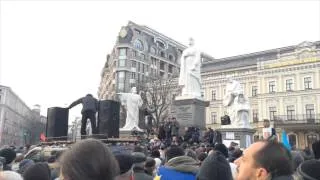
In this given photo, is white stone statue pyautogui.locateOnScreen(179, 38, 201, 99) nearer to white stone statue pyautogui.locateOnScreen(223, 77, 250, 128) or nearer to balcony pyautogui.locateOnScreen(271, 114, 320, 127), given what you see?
white stone statue pyautogui.locateOnScreen(223, 77, 250, 128)

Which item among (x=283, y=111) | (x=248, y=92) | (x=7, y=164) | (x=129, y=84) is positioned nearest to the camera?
(x=7, y=164)

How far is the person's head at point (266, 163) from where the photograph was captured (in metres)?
2.54

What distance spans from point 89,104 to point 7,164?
5.95 m

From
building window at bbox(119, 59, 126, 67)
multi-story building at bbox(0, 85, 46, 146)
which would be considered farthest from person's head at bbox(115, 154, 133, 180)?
multi-story building at bbox(0, 85, 46, 146)

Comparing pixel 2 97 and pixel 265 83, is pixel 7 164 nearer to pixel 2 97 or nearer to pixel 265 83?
pixel 265 83

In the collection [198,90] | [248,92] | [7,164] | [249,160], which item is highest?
[248,92]

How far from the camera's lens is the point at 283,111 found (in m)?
57.3

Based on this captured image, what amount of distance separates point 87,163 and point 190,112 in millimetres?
15872

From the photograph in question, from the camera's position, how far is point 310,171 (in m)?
3.20

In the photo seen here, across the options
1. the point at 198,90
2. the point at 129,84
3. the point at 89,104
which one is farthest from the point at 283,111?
the point at 89,104

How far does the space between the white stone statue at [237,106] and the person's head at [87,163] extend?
66.1ft

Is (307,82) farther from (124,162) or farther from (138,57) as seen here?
(124,162)

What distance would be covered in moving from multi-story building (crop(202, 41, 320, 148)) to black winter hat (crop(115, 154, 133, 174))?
159 ft

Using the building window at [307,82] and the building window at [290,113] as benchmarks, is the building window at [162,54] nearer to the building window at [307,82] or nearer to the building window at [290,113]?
the building window at [290,113]
